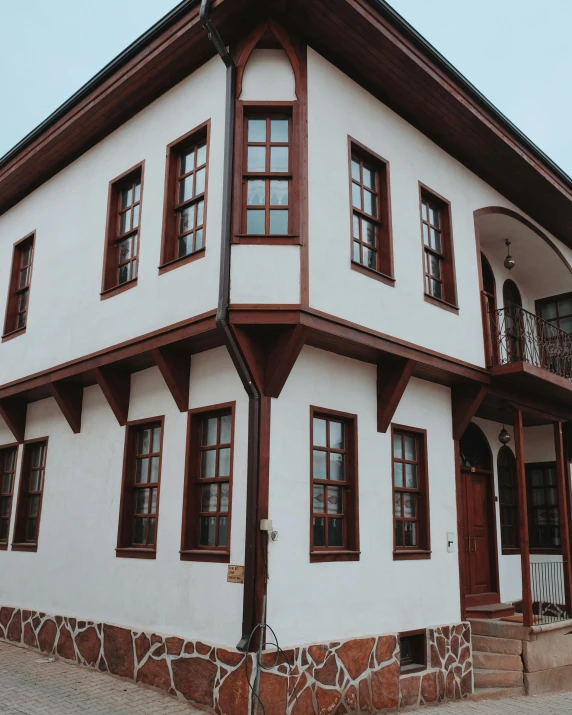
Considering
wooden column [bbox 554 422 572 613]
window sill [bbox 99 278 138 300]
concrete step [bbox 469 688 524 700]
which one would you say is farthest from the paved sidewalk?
wooden column [bbox 554 422 572 613]

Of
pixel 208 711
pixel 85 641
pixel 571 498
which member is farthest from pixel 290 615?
pixel 571 498

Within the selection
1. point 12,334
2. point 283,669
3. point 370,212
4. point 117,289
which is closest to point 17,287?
point 12,334

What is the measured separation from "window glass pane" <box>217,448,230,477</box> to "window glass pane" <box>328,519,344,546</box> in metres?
1.35

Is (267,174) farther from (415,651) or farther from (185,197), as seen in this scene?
(415,651)

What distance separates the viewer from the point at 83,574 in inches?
377

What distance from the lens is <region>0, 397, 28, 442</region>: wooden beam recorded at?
11.9 metres

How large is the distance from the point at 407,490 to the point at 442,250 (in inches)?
143

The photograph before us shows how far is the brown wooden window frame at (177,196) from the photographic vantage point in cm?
864

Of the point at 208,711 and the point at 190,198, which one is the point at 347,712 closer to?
the point at 208,711

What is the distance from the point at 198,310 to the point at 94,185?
397cm

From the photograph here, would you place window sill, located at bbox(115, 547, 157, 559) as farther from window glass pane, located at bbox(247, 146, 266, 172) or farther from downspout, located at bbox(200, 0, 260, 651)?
window glass pane, located at bbox(247, 146, 266, 172)

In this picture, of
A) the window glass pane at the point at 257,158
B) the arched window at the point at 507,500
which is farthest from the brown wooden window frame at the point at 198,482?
the arched window at the point at 507,500

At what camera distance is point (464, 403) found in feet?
34.0

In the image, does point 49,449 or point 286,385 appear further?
point 49,449
